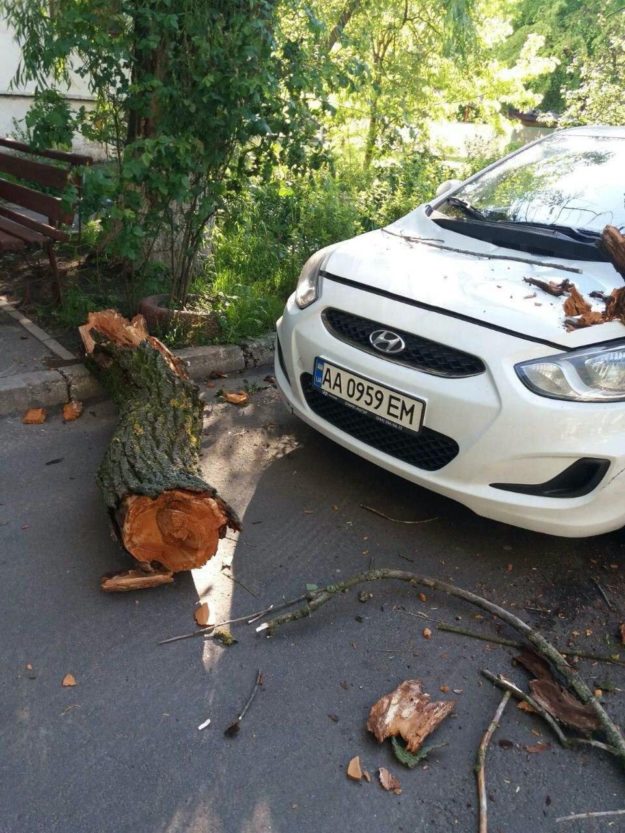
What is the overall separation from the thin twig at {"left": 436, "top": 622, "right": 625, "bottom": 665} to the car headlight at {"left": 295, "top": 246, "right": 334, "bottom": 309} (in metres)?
1.62

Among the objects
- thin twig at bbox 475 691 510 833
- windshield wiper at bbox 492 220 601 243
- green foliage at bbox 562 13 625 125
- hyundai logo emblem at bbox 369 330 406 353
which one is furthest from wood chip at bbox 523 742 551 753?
green foliage at bbox 562 13 625 125

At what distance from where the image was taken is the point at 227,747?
217 cm

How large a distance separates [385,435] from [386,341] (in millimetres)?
410

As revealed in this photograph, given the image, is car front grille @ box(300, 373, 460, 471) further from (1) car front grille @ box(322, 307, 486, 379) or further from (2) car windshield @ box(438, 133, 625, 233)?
(2) car windshield @ box(438, 133, 625, 233)

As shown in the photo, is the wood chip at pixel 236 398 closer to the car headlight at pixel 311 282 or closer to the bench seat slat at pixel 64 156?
the car headlight at pixel 311 282

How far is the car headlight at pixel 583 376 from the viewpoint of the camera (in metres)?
2.72

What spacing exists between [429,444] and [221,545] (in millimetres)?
988

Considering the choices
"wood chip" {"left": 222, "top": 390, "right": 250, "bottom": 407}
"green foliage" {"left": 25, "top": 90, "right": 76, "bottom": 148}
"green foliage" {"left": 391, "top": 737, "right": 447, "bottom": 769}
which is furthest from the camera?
"wood chip" {"left": 222, "top": 390, "right": 250, "bottom": 407}

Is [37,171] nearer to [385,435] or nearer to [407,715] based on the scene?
[385,435]

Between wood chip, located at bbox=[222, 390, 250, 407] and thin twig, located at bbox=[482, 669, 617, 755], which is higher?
thin twig, located at bbox=[482, 669, 617, 755]

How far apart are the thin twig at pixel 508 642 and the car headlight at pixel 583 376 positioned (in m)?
0.93

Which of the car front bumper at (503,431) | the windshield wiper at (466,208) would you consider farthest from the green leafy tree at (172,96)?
the car front bumper at (503,431)

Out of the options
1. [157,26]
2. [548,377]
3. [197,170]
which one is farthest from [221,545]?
[157,26]

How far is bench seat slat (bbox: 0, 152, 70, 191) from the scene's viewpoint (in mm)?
4875
